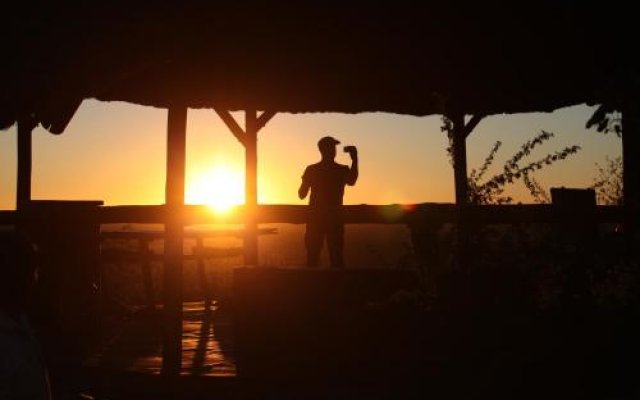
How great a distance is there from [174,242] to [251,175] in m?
4.47

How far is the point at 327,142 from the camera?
9648 millimetres

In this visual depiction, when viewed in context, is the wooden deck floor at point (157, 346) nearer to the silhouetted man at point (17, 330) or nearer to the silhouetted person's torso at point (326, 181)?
the silhouetted person's torso at point (326, 181)

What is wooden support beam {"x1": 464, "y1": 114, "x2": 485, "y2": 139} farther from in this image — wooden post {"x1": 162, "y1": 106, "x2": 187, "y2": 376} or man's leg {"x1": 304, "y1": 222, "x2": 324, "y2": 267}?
wooden post {"x1": 162, "y1": 106, "x2": 187, "y2": 376}

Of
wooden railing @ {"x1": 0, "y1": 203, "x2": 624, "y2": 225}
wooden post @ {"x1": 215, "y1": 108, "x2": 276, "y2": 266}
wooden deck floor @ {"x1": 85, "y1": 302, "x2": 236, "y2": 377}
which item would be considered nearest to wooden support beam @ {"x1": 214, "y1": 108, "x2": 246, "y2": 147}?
wooden post @ {"x1": 215, "y1": 108, "x2": 276, "y2": 266}

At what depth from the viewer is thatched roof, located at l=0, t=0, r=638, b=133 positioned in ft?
21.0

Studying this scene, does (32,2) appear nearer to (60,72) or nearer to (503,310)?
(60,72)

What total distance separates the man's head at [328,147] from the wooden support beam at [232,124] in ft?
5.20

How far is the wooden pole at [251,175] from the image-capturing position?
36.2 ft

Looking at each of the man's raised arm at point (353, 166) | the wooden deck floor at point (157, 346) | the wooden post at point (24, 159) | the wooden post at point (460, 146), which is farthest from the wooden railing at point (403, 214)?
the wooden post at point (460, 146)

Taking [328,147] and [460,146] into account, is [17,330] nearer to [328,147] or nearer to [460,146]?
[328,147]

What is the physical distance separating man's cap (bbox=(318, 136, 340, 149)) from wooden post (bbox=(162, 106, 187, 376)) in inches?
102

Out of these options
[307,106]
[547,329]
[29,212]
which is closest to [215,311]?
[307,106]

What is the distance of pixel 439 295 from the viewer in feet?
16.3

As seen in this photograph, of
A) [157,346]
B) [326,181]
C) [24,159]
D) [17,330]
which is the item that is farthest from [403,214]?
[24,159]
